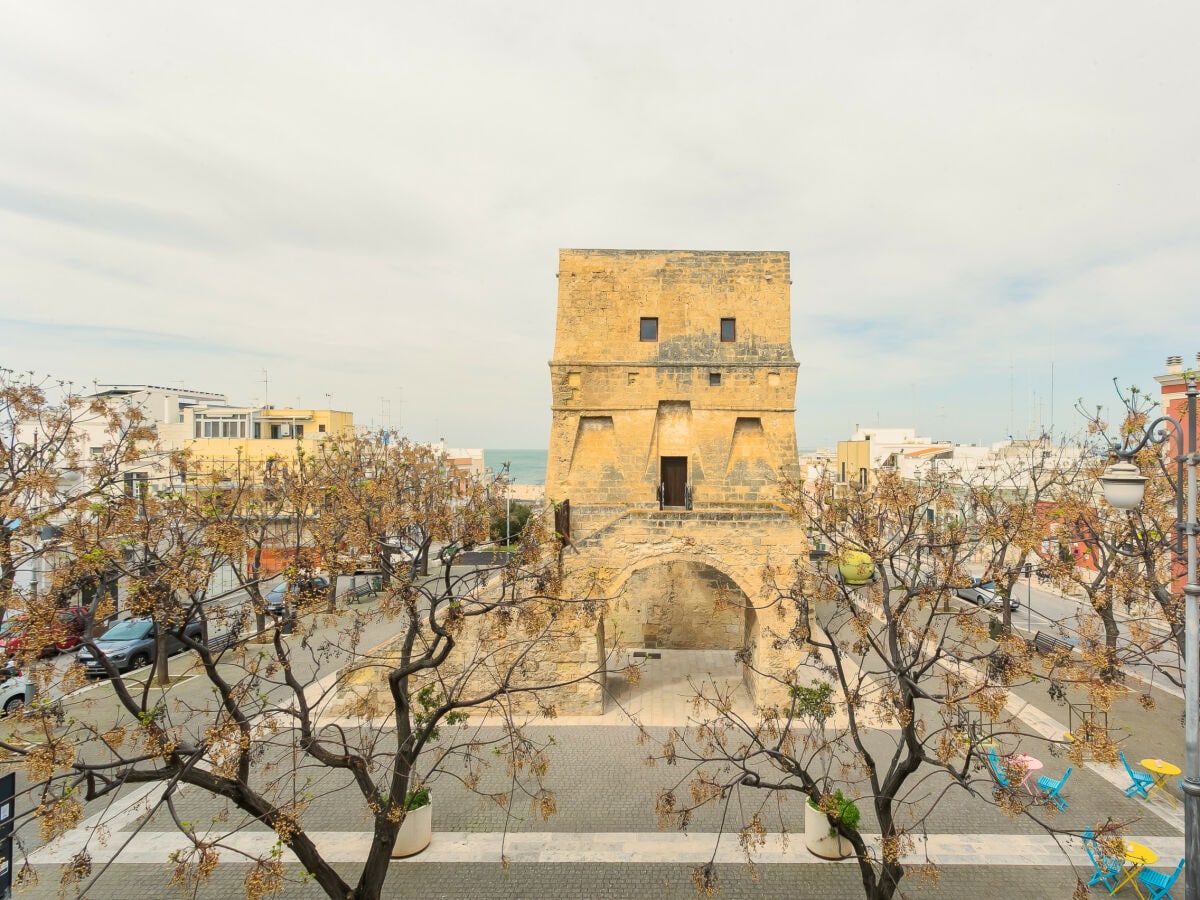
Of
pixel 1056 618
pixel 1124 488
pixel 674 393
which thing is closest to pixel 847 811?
pixel 1124 488

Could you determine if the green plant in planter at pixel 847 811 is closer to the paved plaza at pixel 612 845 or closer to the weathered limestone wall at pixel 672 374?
the paved plaza at pixel 612 845

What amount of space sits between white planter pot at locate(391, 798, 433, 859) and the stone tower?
37.4 feet

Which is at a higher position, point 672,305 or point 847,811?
point 672,305

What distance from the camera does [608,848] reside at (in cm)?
1133

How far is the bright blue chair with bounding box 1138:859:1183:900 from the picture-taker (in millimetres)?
9648

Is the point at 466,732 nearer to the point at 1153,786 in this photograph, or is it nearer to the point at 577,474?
the point at 577,474

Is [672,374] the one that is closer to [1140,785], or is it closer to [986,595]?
[1140,785]

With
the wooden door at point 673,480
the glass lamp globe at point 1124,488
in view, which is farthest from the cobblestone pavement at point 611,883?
the wooden door at point 673,480

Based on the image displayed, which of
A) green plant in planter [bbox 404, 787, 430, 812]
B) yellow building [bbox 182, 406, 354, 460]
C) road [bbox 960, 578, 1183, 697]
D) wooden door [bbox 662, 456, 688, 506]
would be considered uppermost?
yellow building [bbox 182, 406, 354, 460]

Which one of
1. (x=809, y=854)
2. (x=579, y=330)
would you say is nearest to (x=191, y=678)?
(x=579, y=330)

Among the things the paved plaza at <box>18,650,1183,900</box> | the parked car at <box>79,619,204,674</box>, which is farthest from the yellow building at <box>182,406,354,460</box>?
the paved plaza at <box>18,650,1183,900</box>

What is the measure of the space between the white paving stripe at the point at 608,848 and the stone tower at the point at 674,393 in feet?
35.0

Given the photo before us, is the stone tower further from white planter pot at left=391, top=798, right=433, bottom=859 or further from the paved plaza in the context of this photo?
white planter pot at left=391, top=798, right=433, bottom=859

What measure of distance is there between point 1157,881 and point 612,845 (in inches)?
329
